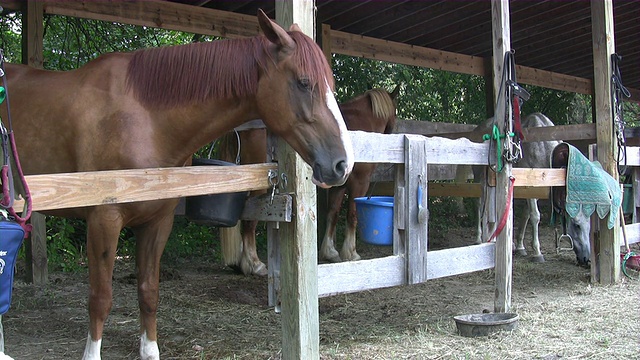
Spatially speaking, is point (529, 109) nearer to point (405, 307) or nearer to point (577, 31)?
point (577, 31)

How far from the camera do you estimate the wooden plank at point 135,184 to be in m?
2.01

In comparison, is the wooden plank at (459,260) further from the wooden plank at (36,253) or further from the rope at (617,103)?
the wooden plank at (36,253)

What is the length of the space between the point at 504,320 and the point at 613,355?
0.67m

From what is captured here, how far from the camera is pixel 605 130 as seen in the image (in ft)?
17.8

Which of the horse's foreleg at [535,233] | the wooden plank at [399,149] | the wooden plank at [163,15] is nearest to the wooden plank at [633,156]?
the horse's foreleg at [535,233]

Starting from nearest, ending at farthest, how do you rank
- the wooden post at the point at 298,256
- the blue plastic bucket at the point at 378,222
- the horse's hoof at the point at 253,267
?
the wooden post at the point at 298,256 → the blue plastic bucket at the point at 378,222 → the horse's hoof at the point at 253,267

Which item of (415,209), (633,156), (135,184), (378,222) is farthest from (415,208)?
(633,156)

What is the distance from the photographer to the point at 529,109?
11.6 metres

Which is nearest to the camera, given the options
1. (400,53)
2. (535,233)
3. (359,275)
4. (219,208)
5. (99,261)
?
(99,261)

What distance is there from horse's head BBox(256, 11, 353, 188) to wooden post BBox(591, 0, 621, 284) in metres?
3.84

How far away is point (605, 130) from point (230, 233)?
379 centimetres

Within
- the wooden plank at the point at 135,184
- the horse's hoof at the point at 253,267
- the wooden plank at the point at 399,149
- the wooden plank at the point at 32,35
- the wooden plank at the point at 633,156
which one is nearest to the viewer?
the wooden plank at the point at 135,184

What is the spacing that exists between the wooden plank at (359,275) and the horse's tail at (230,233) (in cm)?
225

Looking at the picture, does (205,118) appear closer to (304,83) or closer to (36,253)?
(304,83)
